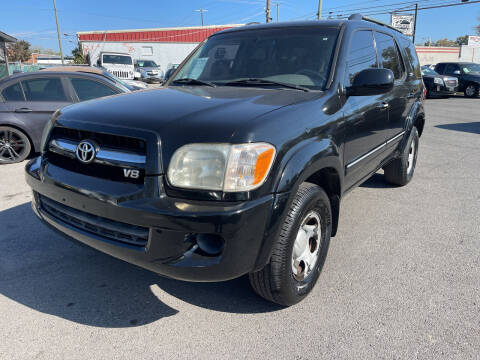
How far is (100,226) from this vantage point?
7.18ft

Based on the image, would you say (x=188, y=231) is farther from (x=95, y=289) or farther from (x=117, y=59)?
(x=117, y=59)

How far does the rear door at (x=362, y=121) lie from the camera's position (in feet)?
9.83

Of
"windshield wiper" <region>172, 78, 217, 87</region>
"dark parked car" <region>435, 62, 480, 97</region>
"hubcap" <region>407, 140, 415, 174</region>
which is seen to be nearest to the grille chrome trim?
"windshield wiper" <region>172, 78, 217, 87</region>

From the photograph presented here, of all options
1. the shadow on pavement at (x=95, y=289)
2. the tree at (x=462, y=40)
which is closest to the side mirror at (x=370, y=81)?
the shadow on pavement at (x=95, y=289)

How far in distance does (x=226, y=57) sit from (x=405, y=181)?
297 centimetres

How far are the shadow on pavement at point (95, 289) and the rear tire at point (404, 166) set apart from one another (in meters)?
2.89

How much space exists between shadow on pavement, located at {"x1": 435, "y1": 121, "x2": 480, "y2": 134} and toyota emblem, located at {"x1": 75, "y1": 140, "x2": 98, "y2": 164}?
9771mm

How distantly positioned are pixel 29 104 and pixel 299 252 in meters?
5.65

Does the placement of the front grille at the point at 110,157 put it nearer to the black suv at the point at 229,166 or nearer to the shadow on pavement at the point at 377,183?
the black suv at the point at 229,166

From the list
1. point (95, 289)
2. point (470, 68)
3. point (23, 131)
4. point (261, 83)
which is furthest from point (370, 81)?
point (470, 68)

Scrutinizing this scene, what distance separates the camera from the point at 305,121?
240 centimetres

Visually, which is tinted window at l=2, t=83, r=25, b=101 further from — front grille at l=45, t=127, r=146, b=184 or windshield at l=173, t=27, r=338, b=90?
front grille at l=45, t=127, r=146, b=184

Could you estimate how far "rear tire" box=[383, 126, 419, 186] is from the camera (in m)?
4.78

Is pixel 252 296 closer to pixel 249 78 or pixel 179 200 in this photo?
pixel 179 200
